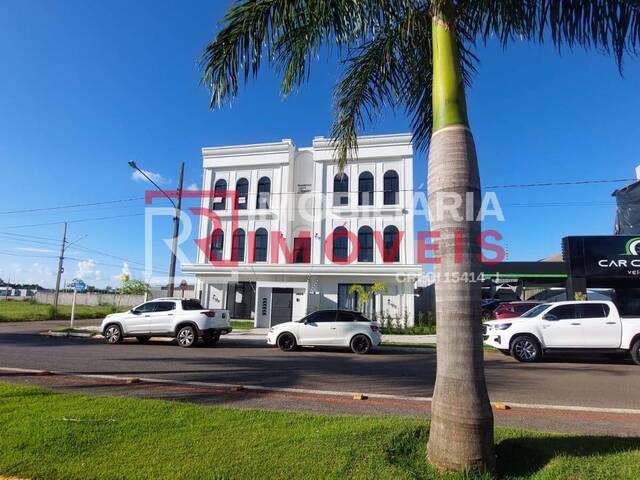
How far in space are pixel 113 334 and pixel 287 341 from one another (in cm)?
703

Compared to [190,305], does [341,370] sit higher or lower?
lower

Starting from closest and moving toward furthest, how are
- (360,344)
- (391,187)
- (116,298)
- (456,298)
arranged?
(456,298), (360,344), (391,187), (116,298)

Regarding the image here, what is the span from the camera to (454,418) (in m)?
3.60

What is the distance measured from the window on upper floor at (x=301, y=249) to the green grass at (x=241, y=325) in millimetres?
4692

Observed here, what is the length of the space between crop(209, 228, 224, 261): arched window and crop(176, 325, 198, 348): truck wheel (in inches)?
456

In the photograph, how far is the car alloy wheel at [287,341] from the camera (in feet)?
47.7

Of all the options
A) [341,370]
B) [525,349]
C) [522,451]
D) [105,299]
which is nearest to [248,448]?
[522,451]

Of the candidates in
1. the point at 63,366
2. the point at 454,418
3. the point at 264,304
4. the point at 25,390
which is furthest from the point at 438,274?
the point at 264,304

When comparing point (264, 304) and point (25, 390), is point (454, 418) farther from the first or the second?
point (264, 304)

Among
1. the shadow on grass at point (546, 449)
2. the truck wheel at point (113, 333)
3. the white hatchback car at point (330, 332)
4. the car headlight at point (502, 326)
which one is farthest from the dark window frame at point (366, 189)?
the shadow on grass at point (546, 449)

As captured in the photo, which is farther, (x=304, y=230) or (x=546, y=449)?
(x=304, y=230)

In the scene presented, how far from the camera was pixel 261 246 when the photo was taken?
26.5 m

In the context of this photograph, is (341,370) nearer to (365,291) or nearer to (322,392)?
(322,392)

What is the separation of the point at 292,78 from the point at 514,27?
3.01 meters
